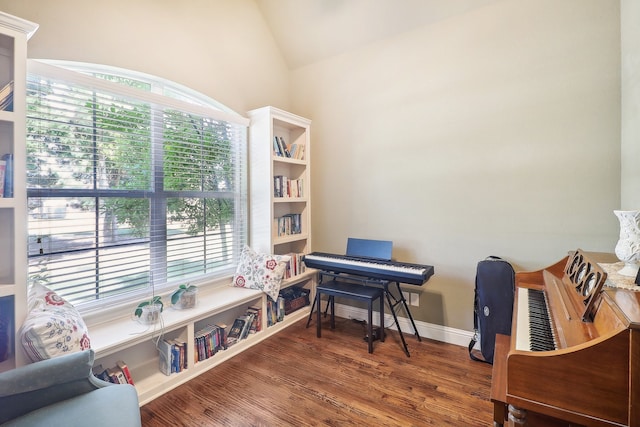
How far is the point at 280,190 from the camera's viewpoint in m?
2.96

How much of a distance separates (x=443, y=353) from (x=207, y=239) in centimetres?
223

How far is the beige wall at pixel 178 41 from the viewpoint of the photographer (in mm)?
1726

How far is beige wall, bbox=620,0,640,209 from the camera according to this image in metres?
1.68

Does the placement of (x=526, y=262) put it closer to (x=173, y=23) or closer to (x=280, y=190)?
(x=280, y=190)

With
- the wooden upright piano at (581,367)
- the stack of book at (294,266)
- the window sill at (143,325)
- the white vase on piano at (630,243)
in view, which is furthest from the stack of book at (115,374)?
the white vase on piano at (630,243)

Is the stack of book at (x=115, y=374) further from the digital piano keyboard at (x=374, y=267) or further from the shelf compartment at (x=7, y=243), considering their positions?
the digital piano keyboard at (x=374, y=267)

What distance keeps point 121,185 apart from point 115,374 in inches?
47.3

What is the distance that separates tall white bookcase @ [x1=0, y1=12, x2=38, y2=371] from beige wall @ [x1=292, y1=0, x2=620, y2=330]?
2392 millimetres

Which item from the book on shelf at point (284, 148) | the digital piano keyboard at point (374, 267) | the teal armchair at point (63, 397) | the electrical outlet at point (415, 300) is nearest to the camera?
the teal armchair at point (63, 397)

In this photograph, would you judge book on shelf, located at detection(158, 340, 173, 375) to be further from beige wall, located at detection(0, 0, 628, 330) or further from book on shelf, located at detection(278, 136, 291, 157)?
book on shelf, located at detection(278, 136, 291, 157)

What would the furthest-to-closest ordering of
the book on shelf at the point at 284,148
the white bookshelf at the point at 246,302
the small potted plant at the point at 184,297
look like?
1. the book on shelf at the point at 284,148
2. the small potted plant at the point at 184,297
3. the white bookshelf at the point at 246,302

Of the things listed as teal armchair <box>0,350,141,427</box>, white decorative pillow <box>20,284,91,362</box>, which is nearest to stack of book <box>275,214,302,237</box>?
white decorative pillow <box>20,284,91,362</box>

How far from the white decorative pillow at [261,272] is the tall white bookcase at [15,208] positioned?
1.53 metres

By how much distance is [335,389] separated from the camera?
1.96 metres
